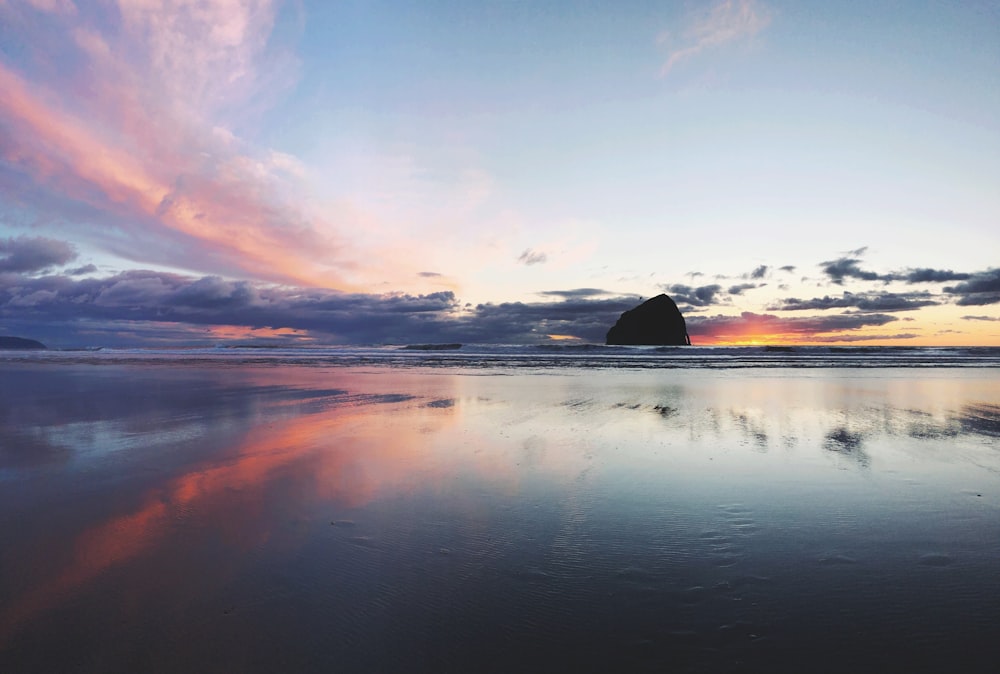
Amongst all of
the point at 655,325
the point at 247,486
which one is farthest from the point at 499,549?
the point at 655,325

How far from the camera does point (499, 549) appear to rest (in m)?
4.06

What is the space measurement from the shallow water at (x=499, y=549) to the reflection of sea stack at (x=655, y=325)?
118374mm

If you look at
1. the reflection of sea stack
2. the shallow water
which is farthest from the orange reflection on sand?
the reflection of sea stack

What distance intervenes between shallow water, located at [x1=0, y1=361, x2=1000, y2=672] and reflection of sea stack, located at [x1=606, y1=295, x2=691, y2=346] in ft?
388

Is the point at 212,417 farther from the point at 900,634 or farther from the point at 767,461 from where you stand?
the point at 900,634

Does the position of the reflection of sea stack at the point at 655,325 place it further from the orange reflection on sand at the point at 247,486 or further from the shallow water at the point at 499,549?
the orange reflection on sand at the point at 247,486

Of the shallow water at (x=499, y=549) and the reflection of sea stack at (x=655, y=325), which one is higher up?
the reflection of sea stack at (x=655, y=325)

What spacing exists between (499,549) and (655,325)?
127m

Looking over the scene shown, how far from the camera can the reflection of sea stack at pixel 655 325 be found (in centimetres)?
12338

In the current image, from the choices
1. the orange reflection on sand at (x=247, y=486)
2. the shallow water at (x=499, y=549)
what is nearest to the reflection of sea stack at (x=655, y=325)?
the shallow water at (x=499, y=549)

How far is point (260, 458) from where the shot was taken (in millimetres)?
7184

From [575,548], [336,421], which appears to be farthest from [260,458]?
[575,548]

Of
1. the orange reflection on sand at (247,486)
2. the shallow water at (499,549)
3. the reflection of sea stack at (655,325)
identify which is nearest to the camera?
the shallow water at (499,549)

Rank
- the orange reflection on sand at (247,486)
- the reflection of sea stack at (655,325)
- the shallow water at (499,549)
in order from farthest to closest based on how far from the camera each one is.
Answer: the reflection of sea stack at (655,325) → the orange reflection on sand at (247,486) → the shallow water at (499,549)
